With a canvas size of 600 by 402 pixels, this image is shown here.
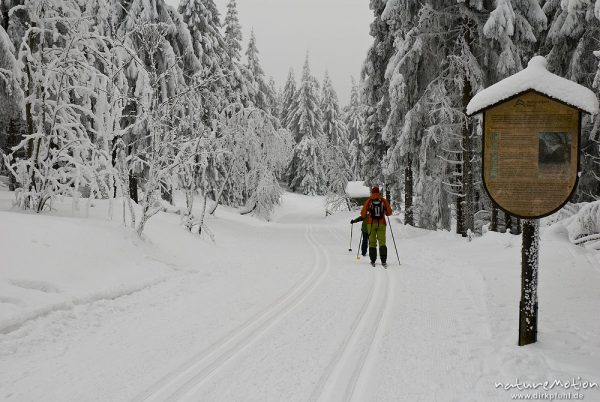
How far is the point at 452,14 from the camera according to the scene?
1371 centimetres

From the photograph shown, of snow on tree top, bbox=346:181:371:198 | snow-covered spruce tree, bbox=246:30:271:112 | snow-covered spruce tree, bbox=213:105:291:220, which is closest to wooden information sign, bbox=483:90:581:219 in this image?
snow-covered spruce tree, bbox=213:105:291:220

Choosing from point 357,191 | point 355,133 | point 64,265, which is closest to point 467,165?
point 64,265

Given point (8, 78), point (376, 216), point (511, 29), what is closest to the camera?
point (376, 216)

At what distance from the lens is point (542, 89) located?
436 cm

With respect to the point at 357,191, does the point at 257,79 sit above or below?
above

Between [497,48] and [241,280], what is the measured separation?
36.2 ft

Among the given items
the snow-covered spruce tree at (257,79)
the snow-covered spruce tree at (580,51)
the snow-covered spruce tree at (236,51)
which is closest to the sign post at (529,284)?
the snow-covered spruce tree at (580,51)

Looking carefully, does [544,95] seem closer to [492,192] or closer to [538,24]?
[492,192]

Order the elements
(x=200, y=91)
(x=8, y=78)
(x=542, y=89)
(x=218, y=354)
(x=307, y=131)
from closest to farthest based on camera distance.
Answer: (x=542, y=89)
(x=218, y=354)
(x=8, y=78)
(x=200, y=91)
(x=307, y=131)

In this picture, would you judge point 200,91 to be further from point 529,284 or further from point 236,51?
point 236,51

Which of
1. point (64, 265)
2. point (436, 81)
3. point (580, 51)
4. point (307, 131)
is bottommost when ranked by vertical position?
point (64, 265)

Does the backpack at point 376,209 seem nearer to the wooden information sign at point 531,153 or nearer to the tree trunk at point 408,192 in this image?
the wooden information sign at point 531,153

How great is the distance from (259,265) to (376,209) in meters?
3.25

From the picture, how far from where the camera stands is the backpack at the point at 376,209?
1084 centimetres
